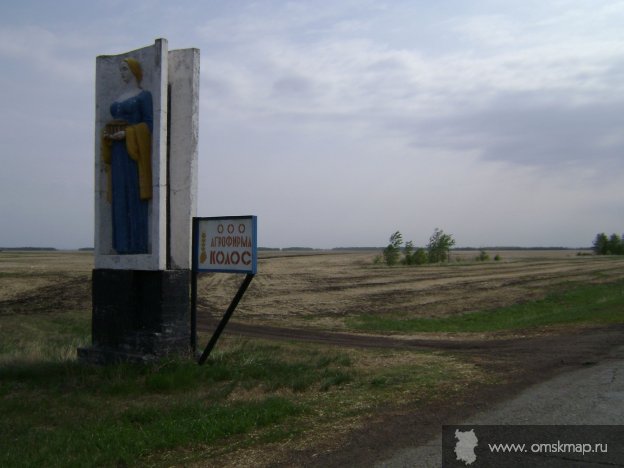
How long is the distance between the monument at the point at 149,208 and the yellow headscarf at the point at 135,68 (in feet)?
0.05

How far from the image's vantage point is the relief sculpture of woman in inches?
390

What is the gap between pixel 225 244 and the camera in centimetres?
967

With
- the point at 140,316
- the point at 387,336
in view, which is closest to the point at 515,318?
the point at 387,336

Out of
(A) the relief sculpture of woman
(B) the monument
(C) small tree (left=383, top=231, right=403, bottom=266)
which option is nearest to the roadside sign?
(B) the monument

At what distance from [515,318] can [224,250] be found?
12.4 metres

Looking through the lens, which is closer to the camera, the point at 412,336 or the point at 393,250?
the point at 412,336

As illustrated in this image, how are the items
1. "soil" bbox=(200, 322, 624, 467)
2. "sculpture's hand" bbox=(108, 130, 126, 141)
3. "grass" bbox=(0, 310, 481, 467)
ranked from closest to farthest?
"soil" bbox=(200, 322, 624, 467), "grass" bbox=(0, 310, 481, 467), "sculpture's hand" bbox=(108, 130, 126, 141)

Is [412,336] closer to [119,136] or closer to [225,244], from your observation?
[225,244]

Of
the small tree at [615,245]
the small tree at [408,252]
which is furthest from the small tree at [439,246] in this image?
the small tree at [615,245]

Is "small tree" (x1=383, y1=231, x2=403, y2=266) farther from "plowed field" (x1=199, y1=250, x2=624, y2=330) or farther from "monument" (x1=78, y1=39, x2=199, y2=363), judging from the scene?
"monument" (x1=78, y1=39, x2=199, y2=363)

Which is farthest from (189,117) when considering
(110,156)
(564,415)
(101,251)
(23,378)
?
(564,415)

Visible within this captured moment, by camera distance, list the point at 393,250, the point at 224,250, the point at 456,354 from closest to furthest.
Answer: the point at 224,250 < the point at 456,354 < the point at 393,250

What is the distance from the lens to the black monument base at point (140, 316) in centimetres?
958

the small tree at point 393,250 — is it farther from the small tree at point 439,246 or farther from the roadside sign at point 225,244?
the roadside sign at point 225,244
